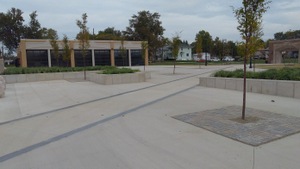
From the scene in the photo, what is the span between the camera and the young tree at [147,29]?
211ft

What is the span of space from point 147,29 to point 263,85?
5592cm

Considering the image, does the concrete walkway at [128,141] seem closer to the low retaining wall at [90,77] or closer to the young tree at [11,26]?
the low retaining wall at [90,77]

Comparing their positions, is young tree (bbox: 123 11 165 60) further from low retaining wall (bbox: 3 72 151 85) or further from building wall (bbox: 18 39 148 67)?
low retaining wall (bbox: 3 72 151 85)

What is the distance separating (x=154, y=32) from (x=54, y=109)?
61.1 metres

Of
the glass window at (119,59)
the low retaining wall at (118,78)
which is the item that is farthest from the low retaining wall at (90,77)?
the glass window at (119,59)

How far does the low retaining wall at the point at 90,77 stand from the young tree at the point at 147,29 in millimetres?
44078

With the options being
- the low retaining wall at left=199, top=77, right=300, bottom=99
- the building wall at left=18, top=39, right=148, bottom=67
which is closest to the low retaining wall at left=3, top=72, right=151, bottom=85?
the low retaining wall at left=199, top=77, right=300, bottom=99

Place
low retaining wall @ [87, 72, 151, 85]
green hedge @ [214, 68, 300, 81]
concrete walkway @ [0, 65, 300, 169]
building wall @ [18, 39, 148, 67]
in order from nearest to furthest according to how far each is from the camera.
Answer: concrete walkway @ [0, 65, 300, 169], green hedge @ [214, 68, 300, 81], low retaining wall @ [87, 72, 151, 85], building wall @ [18, 39, 148, 67]

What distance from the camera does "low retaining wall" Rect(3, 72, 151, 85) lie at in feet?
52.6

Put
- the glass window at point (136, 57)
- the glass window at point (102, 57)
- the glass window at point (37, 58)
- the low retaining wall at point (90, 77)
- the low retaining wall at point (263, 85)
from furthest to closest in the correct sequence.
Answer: the glass window at point (136, 57)
the glass window at point (102, 57)
the glass window at point (37, 58)
the low retaining wall at point (90, 77)
the low retaining wall at point (263, 85)

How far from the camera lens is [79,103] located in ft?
31.4

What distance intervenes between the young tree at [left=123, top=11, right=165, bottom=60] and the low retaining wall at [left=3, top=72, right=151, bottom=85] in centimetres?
4408

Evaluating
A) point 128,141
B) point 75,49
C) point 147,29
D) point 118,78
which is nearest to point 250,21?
point 128,141

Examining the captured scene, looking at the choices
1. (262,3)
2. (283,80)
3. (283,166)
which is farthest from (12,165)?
(283,80)
